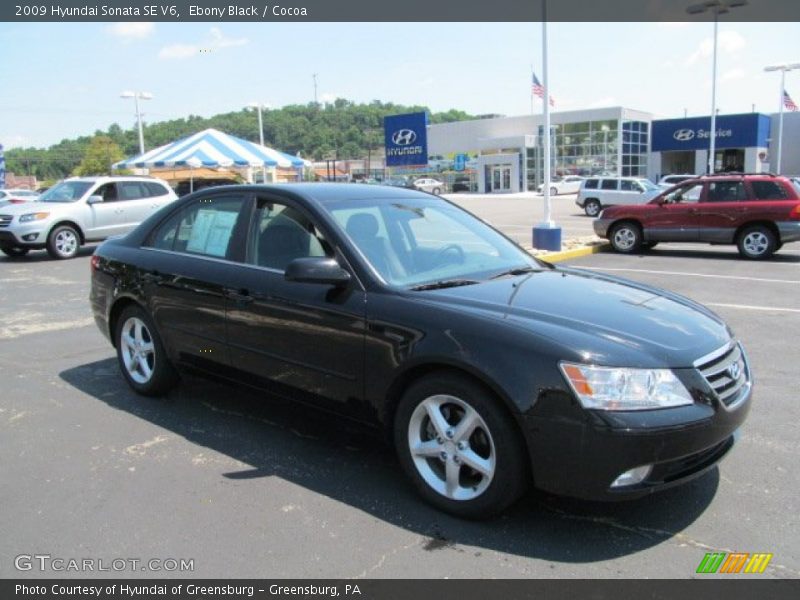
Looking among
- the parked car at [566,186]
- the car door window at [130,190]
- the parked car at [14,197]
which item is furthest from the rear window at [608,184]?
the parked car at [566,186]

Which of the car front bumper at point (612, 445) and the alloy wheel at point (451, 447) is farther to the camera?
the alloy wheel at point (451, 447)

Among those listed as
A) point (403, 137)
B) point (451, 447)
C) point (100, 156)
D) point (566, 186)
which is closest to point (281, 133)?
point (100, 156)

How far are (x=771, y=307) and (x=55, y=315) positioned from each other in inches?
358

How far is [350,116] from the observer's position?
103250 mm

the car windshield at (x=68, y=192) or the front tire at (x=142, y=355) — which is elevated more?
the car windshield at (x=68, y=192)

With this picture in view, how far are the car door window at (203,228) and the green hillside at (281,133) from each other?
73.9 metres

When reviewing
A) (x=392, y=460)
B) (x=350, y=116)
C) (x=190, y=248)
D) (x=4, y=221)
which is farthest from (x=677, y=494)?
(x=350, y=116)

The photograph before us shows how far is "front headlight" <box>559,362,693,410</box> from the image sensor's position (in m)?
2.86

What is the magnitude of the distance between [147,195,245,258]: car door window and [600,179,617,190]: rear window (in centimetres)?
2538

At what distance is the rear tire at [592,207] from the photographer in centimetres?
2817

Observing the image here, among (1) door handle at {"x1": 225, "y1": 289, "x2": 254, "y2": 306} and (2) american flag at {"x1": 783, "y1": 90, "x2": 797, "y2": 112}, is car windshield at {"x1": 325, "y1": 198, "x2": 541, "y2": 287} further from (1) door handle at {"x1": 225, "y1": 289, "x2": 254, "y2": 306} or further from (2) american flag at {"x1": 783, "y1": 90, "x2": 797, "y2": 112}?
(2) american flag at {"x1": 783, "y1": 90, "x2": 797, "y2": 112}

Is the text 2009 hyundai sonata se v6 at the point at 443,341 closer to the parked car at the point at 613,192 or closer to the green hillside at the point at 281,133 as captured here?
the parked car at the point at 613,192

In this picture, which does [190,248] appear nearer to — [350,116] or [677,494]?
[677,494]

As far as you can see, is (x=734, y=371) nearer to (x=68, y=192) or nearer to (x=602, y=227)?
(x=602, y=227)
